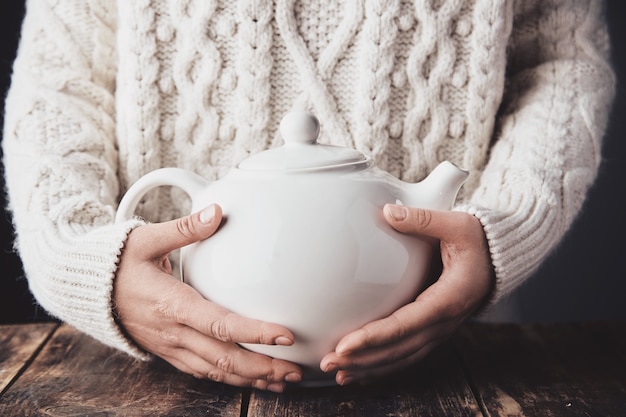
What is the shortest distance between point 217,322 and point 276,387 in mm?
104

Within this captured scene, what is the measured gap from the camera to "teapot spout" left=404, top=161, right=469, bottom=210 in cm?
72

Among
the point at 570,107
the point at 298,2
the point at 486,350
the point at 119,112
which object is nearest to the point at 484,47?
the point at 570,107

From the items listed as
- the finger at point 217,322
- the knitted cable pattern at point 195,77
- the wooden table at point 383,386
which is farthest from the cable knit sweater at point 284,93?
the finger at point 217,322

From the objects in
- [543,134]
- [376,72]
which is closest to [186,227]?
[376,72]

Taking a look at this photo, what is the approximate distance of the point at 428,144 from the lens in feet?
3.30

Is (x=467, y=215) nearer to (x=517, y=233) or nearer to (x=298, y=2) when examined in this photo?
(x=517, y=233)

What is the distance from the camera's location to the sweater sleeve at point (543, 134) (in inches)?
31.2

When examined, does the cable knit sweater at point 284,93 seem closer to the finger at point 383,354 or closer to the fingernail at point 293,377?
the finger at point 383,354

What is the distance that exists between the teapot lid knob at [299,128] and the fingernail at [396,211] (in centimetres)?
12

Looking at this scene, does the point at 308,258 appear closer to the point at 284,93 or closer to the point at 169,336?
the point at 169,336

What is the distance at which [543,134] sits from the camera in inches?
37.4

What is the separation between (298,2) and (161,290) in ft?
1.61

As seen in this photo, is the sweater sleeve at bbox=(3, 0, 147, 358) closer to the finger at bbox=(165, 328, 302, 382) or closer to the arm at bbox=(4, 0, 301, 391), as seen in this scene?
the arm at bbox=(4, 0, 301, 391)

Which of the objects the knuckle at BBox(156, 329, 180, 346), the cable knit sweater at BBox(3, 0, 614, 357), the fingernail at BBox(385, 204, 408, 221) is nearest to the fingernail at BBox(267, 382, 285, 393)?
the knuckle at BBox(156, 329, 180, 346)
